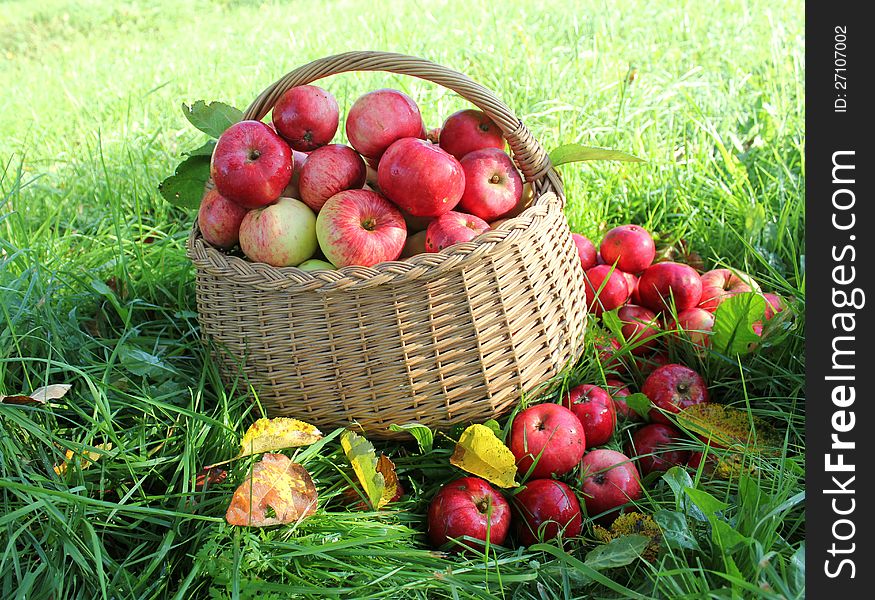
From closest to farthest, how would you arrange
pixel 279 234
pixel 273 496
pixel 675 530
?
1. pixel 675 530
2. pixel 273 496
3. pixel 279 234

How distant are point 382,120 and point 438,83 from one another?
0.21 m

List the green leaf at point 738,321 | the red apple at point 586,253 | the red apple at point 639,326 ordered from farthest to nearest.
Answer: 1. the red apple at point 586,253
2. the red apple at point 639,326
3. the green leaf at point 738,321

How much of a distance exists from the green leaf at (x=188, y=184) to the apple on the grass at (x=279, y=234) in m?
0.42

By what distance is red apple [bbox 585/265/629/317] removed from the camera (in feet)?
7.33

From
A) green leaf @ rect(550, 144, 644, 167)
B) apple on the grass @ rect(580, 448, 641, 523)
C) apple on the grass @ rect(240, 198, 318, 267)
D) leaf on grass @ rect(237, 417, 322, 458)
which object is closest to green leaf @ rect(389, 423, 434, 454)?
leaf on grass @ rect(237, 417, 322, 458)

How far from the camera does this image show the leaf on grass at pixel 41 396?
1.73 meters

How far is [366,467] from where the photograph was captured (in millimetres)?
1682

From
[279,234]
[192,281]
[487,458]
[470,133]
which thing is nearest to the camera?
[487,458]

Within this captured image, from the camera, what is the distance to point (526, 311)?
189 cm

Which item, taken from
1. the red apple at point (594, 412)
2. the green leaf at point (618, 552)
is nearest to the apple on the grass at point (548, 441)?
the red apple at point (594, 412)

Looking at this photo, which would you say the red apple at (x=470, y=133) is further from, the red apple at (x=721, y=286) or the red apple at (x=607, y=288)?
the red apple at (x=721, y=286)

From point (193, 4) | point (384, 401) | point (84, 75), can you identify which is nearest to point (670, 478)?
point (384, 401)

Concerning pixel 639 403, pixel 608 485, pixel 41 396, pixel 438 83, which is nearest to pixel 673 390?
pixel 639 403
